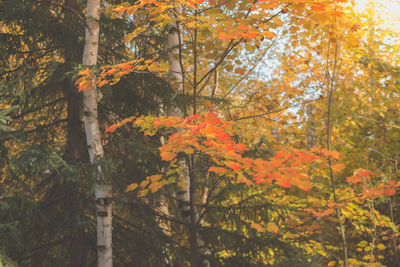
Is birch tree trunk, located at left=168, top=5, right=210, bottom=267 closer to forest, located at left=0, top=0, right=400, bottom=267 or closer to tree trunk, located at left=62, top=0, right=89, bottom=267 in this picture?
forest, located at left=0, top=0, right=400, bottom=267

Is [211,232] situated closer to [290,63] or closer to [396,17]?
[396,17]

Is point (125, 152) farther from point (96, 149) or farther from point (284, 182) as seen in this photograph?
point (284, 182)

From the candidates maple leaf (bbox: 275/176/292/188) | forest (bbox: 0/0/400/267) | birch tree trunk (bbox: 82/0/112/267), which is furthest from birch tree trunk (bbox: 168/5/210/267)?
maple leaf (bbox: 275/176/292/188)

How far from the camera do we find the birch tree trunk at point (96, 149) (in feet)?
10.2

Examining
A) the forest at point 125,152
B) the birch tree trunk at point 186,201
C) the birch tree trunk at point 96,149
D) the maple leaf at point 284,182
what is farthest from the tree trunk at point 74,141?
the maple leaf at point 284,182

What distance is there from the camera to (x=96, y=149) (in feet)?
10.3

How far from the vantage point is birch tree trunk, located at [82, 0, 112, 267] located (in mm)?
3107

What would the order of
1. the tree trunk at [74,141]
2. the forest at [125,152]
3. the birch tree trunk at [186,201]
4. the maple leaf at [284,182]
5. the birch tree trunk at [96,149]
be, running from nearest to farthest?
the maple leaf at [284,182], the forest at [125,152], the birch tree trunk at [96,149], the birch tree trunk at [186,201], the tree trunk at [74,141]

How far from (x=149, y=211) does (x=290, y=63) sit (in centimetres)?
798

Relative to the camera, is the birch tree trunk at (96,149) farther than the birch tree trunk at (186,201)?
No

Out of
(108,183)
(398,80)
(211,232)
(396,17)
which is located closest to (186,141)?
(108,183)

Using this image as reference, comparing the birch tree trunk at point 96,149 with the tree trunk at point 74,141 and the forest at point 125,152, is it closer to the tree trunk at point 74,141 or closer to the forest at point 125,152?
the forest at point 125,152

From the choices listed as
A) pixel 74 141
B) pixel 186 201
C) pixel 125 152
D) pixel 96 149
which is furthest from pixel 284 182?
pixel 74 141

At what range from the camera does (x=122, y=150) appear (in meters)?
4.06
